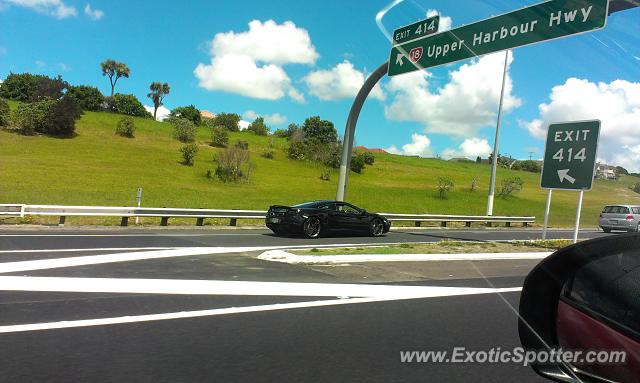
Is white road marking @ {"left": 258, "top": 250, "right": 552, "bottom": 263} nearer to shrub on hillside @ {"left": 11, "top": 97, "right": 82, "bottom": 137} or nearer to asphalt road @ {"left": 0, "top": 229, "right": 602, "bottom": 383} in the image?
asphalt road @ {"left": 0, "top": 229, "right": 602, "bottom": 383}

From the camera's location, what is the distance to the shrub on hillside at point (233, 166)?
55.8 m

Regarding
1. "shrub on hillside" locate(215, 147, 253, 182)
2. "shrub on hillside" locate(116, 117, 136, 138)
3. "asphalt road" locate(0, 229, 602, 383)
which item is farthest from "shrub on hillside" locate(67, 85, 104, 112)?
"asphalt road" locate(0, 229, 602, 383)

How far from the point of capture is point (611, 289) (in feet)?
6.93

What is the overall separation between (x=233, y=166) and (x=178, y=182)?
7917 millimetres

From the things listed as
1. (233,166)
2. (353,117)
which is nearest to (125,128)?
(233,166)

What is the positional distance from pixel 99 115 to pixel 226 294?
287 feet

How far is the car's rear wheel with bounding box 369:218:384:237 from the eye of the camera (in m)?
18.6

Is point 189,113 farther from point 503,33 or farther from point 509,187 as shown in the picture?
point 503,33

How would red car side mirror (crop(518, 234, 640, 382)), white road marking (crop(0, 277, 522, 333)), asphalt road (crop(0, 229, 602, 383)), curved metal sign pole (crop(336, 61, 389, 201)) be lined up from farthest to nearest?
curved metal sign pole (crop(336, 61, 389, 201)) < white road marking (crop(0, 277, 522, 333)) < asphalt road (crop(0, 229, 602, 383)) < red car side mirror (crop(518, 234, 640, 382))

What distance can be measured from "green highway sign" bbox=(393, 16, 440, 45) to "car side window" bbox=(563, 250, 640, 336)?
47.3 ft

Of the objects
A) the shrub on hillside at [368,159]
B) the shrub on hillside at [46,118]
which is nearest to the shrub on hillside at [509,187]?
the shrub on hillside at [368,159]

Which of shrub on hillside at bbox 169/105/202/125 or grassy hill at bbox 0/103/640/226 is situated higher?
shrub on hillside at bbox 169/105/202/125

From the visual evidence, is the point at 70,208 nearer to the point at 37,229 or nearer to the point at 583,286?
the point at 37,229

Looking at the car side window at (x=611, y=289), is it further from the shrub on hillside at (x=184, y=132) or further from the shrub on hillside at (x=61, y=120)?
the shrub on hillside at (x=184, y=132)
